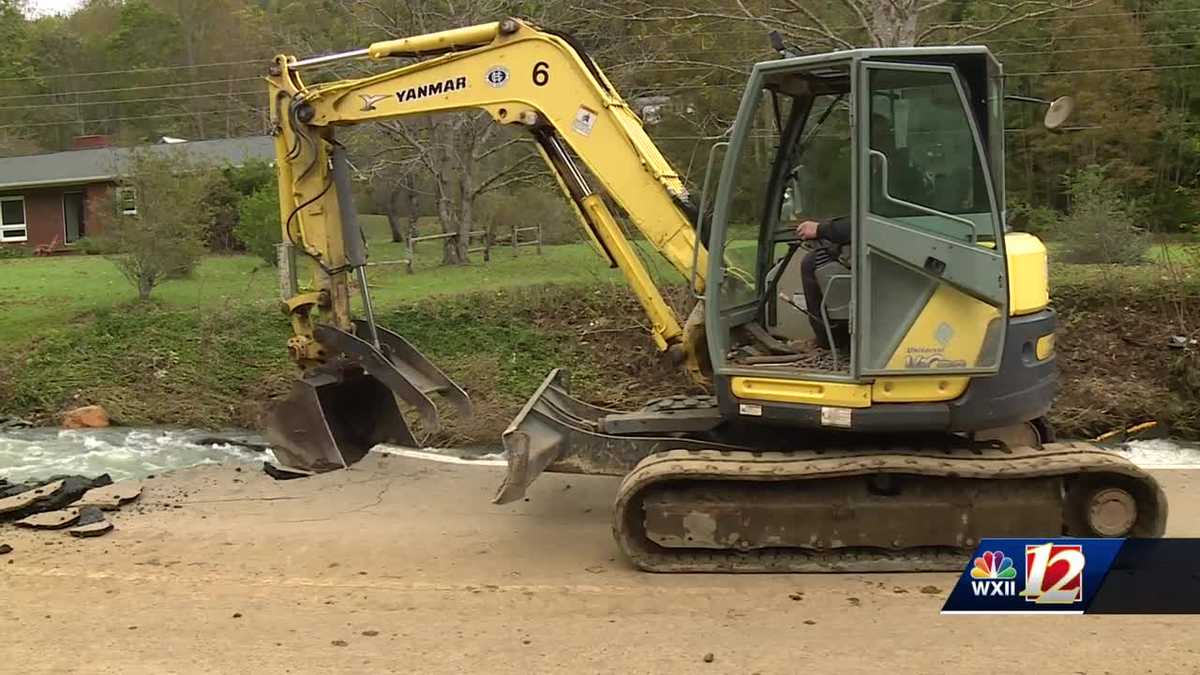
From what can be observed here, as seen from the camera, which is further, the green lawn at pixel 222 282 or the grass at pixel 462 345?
the green lawn at pixel 222 282

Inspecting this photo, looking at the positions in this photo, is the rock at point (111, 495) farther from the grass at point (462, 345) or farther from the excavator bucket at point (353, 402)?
the grass at point (462, 345)

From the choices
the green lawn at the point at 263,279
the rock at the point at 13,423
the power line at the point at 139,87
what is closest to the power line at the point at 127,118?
the power line at the point at 139,87

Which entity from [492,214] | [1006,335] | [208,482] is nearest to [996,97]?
[1006,335]

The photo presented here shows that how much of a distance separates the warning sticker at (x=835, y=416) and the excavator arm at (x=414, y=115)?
1120 millimetres

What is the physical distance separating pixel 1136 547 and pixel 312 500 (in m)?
5.51

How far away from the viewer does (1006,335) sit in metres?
5.60

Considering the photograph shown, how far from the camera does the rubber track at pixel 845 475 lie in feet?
18.4

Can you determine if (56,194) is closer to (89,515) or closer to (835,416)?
(89,515)

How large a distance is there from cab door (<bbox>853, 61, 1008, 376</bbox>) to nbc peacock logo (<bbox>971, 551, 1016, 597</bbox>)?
84.3 inches

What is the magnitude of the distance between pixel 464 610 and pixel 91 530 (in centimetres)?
296

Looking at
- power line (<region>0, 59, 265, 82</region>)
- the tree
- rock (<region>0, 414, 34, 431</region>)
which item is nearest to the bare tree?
the tree

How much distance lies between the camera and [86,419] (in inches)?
425

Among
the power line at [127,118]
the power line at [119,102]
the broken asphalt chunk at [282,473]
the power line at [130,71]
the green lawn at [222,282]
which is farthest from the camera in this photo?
the power line at [130,71]

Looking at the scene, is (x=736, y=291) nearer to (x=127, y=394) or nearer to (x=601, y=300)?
(x=601, y=300)
